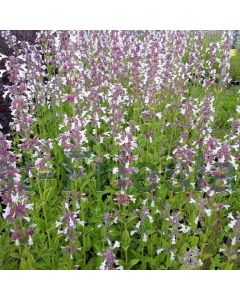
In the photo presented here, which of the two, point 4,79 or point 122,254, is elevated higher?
point 4,79

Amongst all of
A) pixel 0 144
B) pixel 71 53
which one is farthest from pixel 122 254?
pixel 71 53

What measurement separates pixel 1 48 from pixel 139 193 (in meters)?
4.86

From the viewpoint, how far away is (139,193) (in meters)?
4.64

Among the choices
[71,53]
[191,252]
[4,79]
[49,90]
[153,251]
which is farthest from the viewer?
[4,79]

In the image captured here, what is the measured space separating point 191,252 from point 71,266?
118 centimetres

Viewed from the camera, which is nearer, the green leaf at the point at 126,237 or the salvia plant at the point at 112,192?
the salvia plant at the point at 112,192

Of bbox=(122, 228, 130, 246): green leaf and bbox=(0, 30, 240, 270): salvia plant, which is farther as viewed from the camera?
bbox=(122, 228, 130, 246): green leaf

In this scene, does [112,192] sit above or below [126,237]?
above

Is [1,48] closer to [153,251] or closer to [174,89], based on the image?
[174,89]

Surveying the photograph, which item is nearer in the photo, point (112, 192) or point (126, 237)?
point (126, 237)

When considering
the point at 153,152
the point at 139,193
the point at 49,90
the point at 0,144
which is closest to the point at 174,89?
the point at 153,152

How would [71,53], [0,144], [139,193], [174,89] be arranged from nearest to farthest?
[0,144]
[139,193]
[71,53]
[174,89]

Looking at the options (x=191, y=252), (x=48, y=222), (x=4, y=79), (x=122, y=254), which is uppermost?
(x=4, y=79)

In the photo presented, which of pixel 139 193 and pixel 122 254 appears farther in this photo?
pixel 139 193
